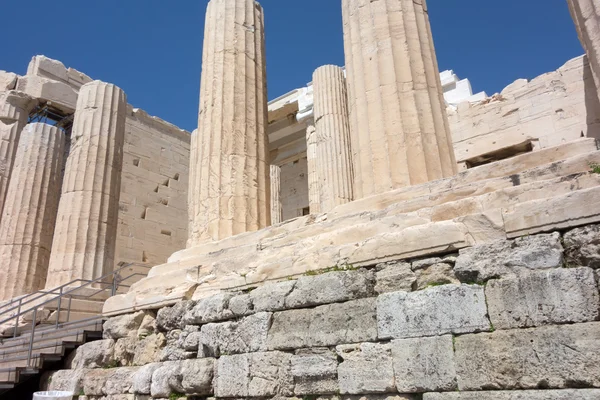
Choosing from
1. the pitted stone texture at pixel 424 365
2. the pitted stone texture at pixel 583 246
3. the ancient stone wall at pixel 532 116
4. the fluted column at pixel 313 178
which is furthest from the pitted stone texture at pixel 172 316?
the ancient stone wall at pixel 532 116

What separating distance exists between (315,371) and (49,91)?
17184mm

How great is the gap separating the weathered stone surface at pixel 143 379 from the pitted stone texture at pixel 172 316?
466 mm

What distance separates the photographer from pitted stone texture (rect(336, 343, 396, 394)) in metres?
3.97

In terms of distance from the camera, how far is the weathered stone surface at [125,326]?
271 inches

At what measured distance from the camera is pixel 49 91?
1797 centimetres

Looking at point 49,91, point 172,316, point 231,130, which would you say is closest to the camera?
point 172,316

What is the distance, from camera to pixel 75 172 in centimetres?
1234

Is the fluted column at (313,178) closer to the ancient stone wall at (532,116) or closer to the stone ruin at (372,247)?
the stone ruin at (372,247)

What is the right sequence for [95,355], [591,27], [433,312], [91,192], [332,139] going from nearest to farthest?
1. [433,312]
2. [591,27]
3. [95,355]
4. [91,192]
5. [332,139]

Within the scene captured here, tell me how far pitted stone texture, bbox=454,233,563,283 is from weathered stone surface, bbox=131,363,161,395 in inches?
155

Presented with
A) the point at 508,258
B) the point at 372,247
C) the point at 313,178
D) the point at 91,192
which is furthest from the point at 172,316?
the point at 313,178

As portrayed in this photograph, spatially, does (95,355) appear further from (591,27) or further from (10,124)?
(10,124)

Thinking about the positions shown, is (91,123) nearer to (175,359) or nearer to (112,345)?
(112,345)

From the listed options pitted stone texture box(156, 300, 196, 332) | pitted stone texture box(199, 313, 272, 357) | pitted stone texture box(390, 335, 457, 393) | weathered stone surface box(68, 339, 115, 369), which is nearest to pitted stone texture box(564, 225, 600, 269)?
pitted stone texture box(390, 335, 457, 393)
